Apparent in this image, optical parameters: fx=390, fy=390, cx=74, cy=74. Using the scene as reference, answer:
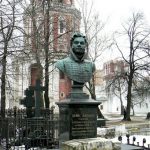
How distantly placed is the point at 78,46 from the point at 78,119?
2102mm

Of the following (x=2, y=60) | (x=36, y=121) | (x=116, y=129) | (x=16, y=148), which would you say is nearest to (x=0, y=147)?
(x=16, y=148)

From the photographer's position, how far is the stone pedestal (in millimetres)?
10469

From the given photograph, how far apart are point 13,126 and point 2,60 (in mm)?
4304

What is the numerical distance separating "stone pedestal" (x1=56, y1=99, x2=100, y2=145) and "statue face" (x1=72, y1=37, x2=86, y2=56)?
1408 millimetres

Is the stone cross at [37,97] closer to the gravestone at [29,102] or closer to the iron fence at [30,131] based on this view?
the gravestone at [29,102]

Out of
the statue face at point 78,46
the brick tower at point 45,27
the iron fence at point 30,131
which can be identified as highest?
the brick tower at point 45,27

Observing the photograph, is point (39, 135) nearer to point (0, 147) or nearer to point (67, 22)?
point (0, 147)

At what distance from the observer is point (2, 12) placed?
17.5 m

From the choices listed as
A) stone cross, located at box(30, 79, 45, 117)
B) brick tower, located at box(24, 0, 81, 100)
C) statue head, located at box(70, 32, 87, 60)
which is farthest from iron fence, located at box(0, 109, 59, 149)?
statue head, located at box(70, 32, 87, 60)

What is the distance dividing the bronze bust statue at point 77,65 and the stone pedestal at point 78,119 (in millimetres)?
684

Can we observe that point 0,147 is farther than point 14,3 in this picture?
No

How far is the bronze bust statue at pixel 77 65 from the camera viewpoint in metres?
11.0

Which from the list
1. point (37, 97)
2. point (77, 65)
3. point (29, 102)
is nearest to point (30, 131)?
point (37, 97)

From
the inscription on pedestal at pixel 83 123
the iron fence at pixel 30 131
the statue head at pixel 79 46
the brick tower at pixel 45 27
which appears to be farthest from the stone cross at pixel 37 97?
the inscription on pedestal at pixel 83 123
